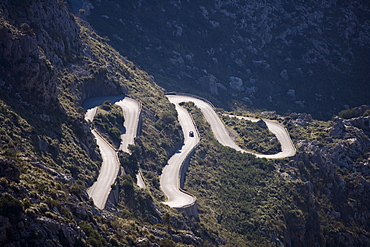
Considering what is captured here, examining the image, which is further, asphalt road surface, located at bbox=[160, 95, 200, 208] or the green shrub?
asphalt road surface, located at bbox=[160, 95, 200, 208]

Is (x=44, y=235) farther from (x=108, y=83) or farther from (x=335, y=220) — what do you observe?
(x=335, y=220)

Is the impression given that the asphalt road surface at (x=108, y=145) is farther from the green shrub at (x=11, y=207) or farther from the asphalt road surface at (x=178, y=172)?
the green shrub at (x=11, y=207)

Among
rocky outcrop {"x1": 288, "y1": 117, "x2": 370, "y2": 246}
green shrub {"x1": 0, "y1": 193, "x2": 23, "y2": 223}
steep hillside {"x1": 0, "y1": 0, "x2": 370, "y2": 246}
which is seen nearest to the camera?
green shrub {"x1": 0, "y1": 193, "x2": 23, "y2": 223}

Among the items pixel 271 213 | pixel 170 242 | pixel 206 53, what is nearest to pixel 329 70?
pixel 206 53

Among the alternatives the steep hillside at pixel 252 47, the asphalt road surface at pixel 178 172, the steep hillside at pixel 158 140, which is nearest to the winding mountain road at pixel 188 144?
the asphalt road surface at pixel 178 172

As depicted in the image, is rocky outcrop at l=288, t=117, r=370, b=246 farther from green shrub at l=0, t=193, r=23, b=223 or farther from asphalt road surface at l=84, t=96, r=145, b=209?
green shrub at l=0, t=193, r=23, b=223

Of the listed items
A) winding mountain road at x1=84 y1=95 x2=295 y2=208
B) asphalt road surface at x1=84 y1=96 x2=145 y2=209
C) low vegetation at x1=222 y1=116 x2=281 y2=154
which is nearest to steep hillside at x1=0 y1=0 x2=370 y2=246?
low vegetation at x1=222 y1=116 x2=281 y2=154

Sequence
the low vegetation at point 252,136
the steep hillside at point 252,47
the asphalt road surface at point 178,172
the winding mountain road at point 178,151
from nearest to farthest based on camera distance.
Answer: the winding mountain road at point 178,151
the asphalt road surface at point 178,172
the low vegetation at point 252,136
the steep hillside at point 252,47

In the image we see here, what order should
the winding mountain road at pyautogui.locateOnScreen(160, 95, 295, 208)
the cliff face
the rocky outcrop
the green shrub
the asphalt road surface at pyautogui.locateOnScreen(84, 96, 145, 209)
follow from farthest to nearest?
the rocky outcrop, the winding mountain road at pyautogui.locateOnScreen(160, 95, 295, 208), the cliff face, the asphalt road surface at pyautogui.locateOnScreen(84, 96, 145, 209), the green shrub

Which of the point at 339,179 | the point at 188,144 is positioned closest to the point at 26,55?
the point at 188,144
